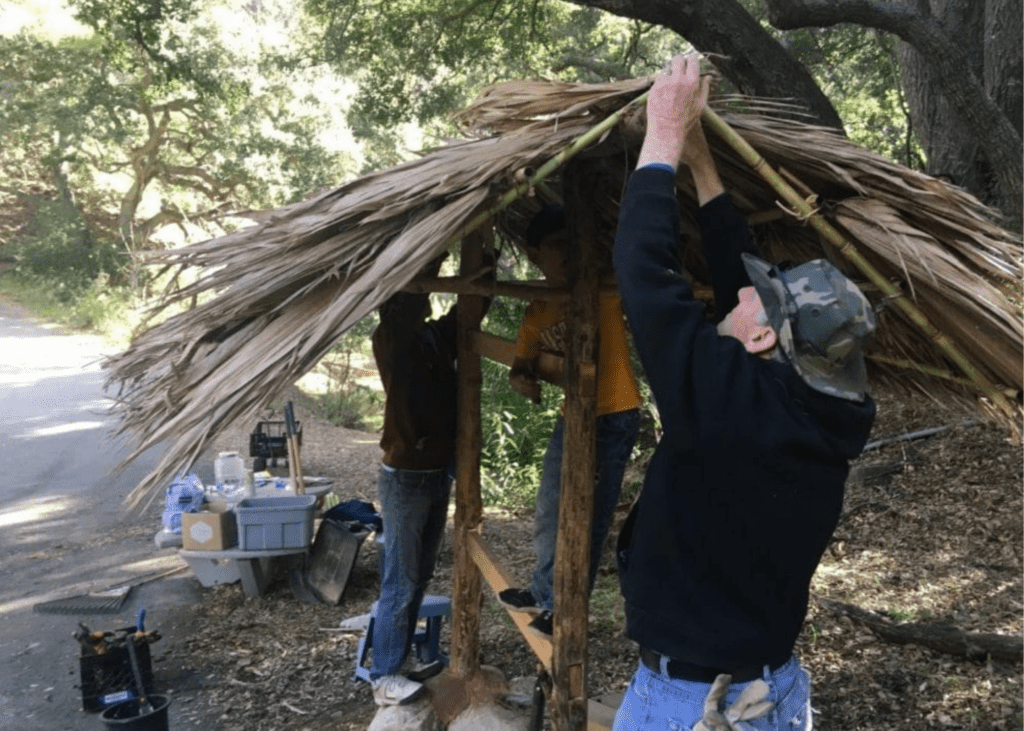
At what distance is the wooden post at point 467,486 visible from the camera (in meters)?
4.34

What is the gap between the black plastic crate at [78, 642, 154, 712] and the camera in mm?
5234

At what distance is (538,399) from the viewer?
3.80 m

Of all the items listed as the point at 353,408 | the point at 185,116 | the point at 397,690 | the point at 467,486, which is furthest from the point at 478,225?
the point at 185,116

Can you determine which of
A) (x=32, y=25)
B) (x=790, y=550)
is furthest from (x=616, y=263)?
(x=32, y=25)

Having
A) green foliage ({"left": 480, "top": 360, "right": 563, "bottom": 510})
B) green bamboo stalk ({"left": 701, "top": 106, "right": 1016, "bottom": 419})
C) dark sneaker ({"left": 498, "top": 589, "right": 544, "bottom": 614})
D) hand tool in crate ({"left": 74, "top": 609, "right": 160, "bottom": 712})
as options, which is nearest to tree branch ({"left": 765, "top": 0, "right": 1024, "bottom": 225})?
green bamboo stalk ({"left": 701, "top": 106, "right": 1016, "bottom": 419})

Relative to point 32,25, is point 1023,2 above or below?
below

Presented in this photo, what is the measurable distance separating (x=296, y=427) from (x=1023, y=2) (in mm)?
6038

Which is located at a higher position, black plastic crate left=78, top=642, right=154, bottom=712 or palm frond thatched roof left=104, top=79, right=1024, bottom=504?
palm frond thatched roof left=104, top=79, right=1024, bottom=504

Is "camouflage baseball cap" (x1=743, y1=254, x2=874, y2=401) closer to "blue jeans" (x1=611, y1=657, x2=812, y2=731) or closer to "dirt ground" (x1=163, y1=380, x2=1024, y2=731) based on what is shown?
"blue jeans" (x1=611, y1=657, x2=812, y2=731)

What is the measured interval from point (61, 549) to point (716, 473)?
8.63m

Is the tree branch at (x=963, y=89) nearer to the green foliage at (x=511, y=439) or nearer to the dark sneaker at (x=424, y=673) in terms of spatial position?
the dark sneaker at (x=424, y=673)

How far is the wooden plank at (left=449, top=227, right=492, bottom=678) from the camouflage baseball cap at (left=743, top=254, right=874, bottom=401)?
80.1 inches

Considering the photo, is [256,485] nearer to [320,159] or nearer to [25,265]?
[320,159]

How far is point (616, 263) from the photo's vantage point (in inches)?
88.0
